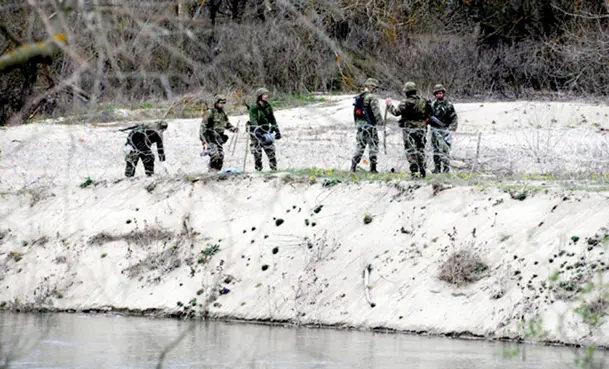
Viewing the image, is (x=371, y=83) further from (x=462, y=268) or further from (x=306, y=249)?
(x=462, y=268)

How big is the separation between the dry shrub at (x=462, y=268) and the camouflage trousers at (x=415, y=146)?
94.6 inches

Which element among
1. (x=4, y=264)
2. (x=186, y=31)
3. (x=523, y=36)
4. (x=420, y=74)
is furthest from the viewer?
(x=523, y=36)

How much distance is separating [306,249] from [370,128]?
2606mm

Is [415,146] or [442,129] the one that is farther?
[442,129]

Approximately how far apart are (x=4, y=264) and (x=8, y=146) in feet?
29.6

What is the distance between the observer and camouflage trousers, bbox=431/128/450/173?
63.5 feet

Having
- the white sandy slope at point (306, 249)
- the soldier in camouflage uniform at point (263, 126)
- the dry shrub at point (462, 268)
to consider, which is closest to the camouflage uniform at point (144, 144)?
the white sandy slope at point (306, 249)

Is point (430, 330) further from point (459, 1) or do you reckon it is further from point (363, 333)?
point (459, 1)

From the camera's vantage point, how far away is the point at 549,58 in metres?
35.0

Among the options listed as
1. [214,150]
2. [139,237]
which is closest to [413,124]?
[214,150]

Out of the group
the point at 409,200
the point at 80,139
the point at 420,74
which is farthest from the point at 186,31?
the point at 420,74

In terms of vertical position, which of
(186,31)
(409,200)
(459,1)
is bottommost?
(409,200)

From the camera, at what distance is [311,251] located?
59.7ft

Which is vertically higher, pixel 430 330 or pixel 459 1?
pixel 459 1
